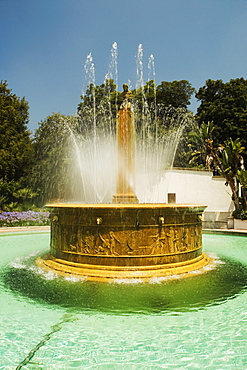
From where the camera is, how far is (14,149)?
1003 inches

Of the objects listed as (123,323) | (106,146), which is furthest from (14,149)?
(123,323)

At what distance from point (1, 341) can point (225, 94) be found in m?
32.6

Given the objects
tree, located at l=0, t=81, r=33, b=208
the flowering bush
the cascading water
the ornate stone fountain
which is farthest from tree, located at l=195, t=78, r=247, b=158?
the ornate stone fountain

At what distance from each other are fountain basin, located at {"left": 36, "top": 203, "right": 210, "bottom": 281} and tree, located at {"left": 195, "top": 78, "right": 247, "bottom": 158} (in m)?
25.0

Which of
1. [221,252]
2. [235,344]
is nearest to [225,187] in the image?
[221,252]

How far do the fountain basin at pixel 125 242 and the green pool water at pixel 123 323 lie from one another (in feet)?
1.24

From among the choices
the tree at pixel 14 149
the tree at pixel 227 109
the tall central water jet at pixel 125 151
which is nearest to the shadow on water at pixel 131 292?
the tall central water jet at pixel 125 151

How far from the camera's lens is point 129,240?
17.0ft

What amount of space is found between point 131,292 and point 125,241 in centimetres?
102

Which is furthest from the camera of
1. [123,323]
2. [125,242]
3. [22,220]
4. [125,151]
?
[22,220]

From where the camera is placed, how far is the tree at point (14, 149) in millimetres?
24422

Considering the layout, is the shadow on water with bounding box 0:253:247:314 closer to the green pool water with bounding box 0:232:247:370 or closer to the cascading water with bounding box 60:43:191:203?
the green pool water with bounding box 0:232:247:370

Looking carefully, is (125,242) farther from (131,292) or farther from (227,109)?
(227,109)

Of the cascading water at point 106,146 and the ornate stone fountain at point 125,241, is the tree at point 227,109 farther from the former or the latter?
the ornate stone fountain at point 125,241
